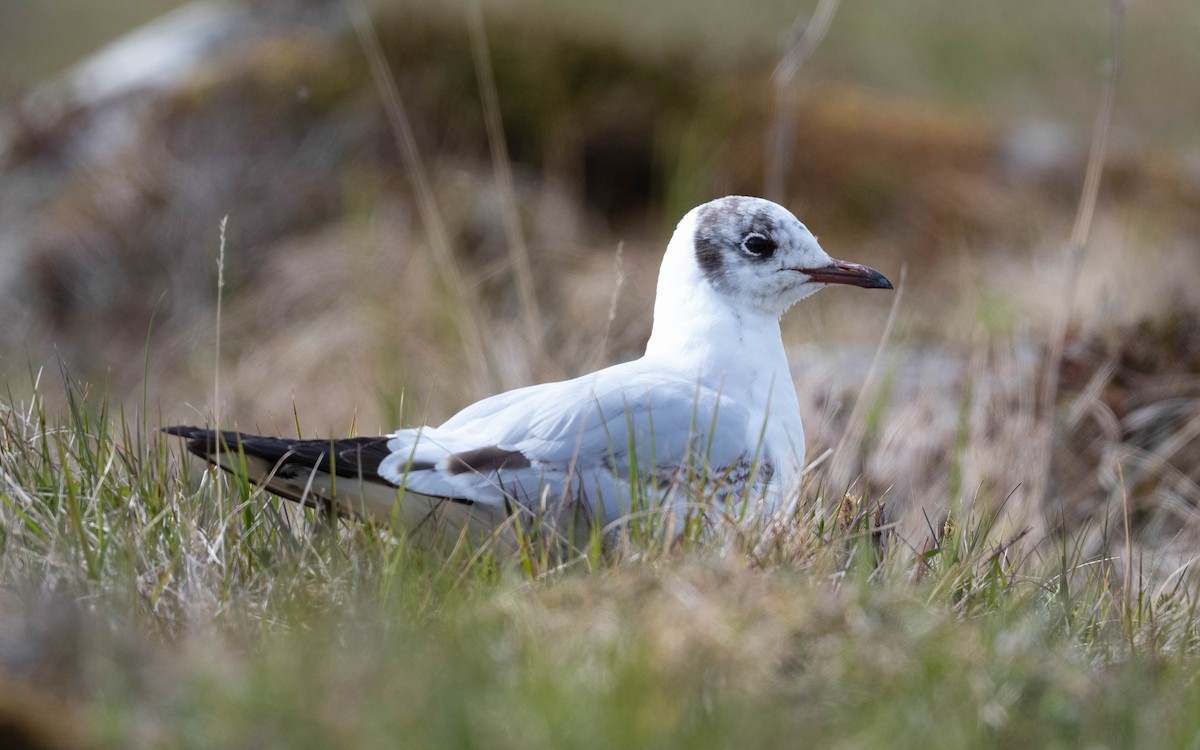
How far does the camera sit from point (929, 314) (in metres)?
8.37

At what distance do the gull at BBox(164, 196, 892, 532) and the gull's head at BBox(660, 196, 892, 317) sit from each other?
10mm

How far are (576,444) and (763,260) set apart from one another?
0.94 m

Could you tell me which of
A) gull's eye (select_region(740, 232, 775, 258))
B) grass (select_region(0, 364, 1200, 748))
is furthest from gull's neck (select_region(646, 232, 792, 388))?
grass (select_region(0, 364, 1200, 748))

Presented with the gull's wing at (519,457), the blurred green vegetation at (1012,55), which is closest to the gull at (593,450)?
the gull's wing at (519,457)

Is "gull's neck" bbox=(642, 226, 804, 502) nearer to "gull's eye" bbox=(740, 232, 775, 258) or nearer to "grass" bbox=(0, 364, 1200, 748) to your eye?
"gull's eye" bbox=(740, 232, 775, 258)

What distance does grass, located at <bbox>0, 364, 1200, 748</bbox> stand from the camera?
83.2 inches

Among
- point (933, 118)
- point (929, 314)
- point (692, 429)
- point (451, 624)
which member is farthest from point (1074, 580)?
point (933, 118)

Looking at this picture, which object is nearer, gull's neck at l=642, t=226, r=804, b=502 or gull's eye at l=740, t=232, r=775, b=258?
gull's neck at l=642, t=226, r=804, b=502

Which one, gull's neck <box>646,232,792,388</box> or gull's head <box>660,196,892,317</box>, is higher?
gull's head <box>660,196,892,317</box>

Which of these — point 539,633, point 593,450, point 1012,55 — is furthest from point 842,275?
point 1012,55

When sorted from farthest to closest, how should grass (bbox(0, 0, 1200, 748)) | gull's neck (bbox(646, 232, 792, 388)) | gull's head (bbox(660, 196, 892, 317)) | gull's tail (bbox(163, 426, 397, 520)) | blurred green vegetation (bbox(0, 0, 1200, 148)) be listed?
blurred green vegetation (bbox(0, 0, 1200, 148)), gull's head (bbox(660, 196, 892, 317)), gull's neck (bbox(646, 232, 792, 388)), gull's tail (bbox(163, 426, 397, 520)), grass (bbox(0, 0, 1200, 748))

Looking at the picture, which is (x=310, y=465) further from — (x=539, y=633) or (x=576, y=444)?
(x=539, y=633)

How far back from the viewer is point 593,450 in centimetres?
336

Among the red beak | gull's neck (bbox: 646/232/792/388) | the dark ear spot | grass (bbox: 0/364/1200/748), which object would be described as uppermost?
the dark ear spot
